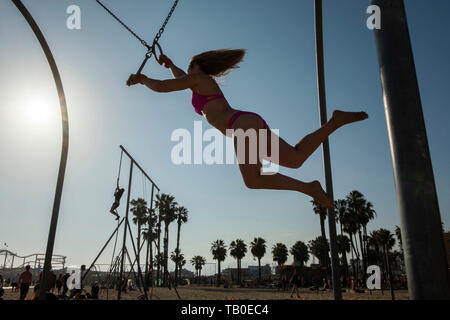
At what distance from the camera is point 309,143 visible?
111 inches

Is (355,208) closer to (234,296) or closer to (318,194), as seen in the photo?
(234,296)

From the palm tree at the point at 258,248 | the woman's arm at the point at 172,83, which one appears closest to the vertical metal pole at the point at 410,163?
the woman's arm at the point at 172,83

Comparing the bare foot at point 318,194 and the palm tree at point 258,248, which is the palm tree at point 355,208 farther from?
the bare foot at point 318,194

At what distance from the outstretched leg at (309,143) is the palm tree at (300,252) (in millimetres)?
75495

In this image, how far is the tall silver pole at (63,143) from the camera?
13.9ft

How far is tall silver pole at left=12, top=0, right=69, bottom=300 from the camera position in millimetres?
4242

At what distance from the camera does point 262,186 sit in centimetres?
278

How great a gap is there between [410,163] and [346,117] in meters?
1.27

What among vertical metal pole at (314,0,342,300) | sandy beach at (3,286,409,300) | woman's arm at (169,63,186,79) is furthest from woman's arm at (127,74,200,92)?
sandy beach at (3,286,409,300)

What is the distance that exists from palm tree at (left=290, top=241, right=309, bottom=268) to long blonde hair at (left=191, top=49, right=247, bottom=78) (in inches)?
2970

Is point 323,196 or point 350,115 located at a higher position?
point 350,115
